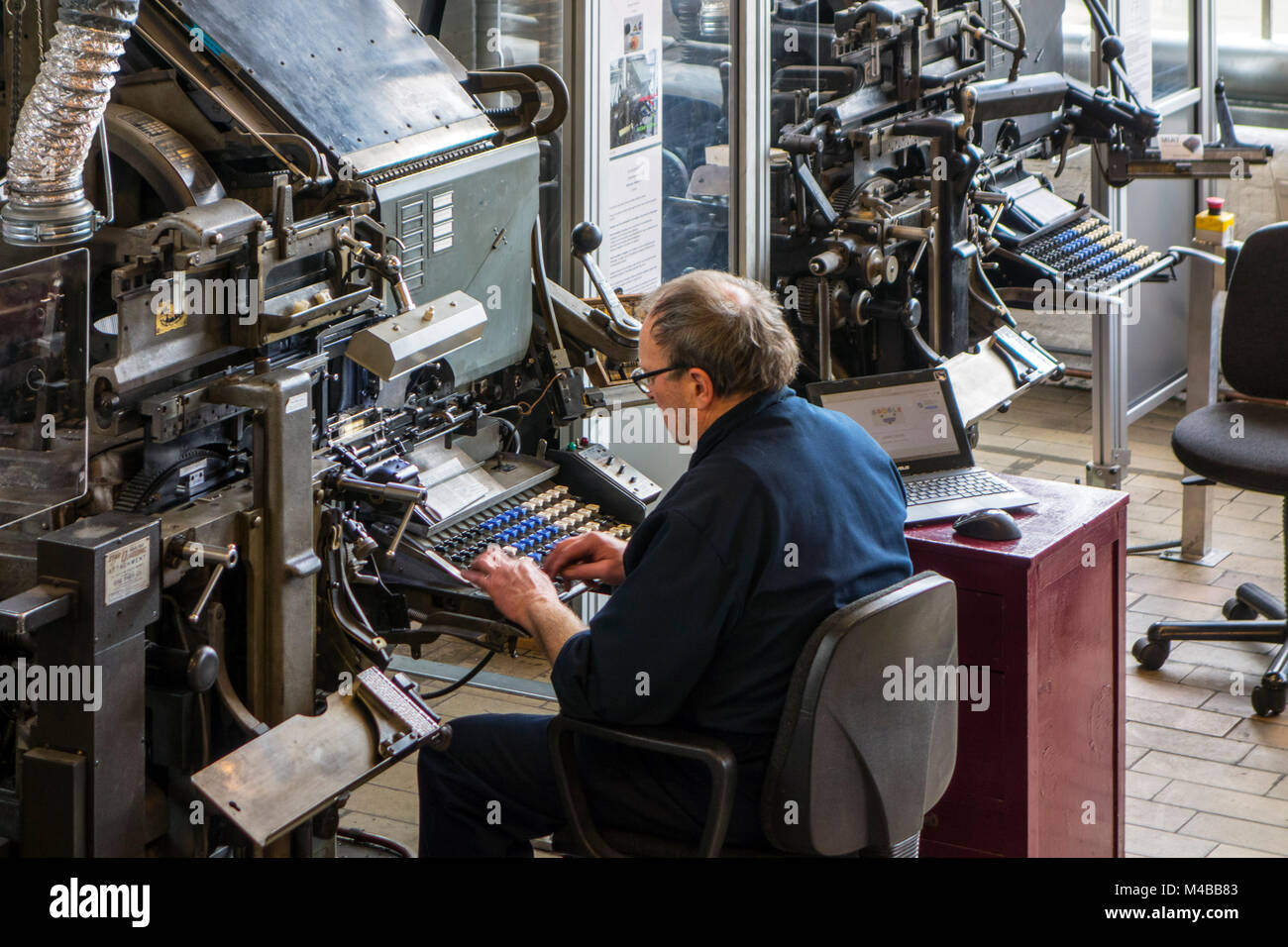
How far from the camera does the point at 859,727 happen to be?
2459 millimetres

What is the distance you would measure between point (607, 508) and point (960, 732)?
868 mm

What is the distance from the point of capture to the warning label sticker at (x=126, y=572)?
2.40 m

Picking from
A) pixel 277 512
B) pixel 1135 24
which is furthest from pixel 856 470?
pixel 1135 24

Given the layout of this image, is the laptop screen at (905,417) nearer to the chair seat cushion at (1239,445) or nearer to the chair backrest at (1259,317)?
the chair seat cushion at (1239,445)

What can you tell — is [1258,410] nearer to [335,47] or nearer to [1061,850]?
[1061,850]

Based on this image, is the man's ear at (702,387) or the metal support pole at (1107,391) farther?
the metal support pole at (1107,391)

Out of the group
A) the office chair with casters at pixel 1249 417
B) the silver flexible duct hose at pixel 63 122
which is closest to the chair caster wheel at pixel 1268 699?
the office chair with casters at pixel 1249 417

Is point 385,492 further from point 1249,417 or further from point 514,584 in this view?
point 1249,417

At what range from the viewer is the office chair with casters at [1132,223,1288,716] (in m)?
4.35

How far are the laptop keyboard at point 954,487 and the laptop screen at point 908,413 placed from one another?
0.13 feet

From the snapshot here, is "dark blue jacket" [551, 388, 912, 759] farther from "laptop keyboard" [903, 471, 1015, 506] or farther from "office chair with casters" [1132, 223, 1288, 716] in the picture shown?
"office chair with casters" [1132, 223, 1288, 716]

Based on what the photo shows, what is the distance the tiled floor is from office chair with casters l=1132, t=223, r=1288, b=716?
4.6 inches

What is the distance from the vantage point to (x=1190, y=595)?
5141mm

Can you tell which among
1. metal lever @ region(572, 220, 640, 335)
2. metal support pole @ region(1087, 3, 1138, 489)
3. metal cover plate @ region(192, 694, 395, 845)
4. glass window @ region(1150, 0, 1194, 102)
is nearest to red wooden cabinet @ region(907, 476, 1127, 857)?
metal lever @ region(572, 220, 640, 335)
